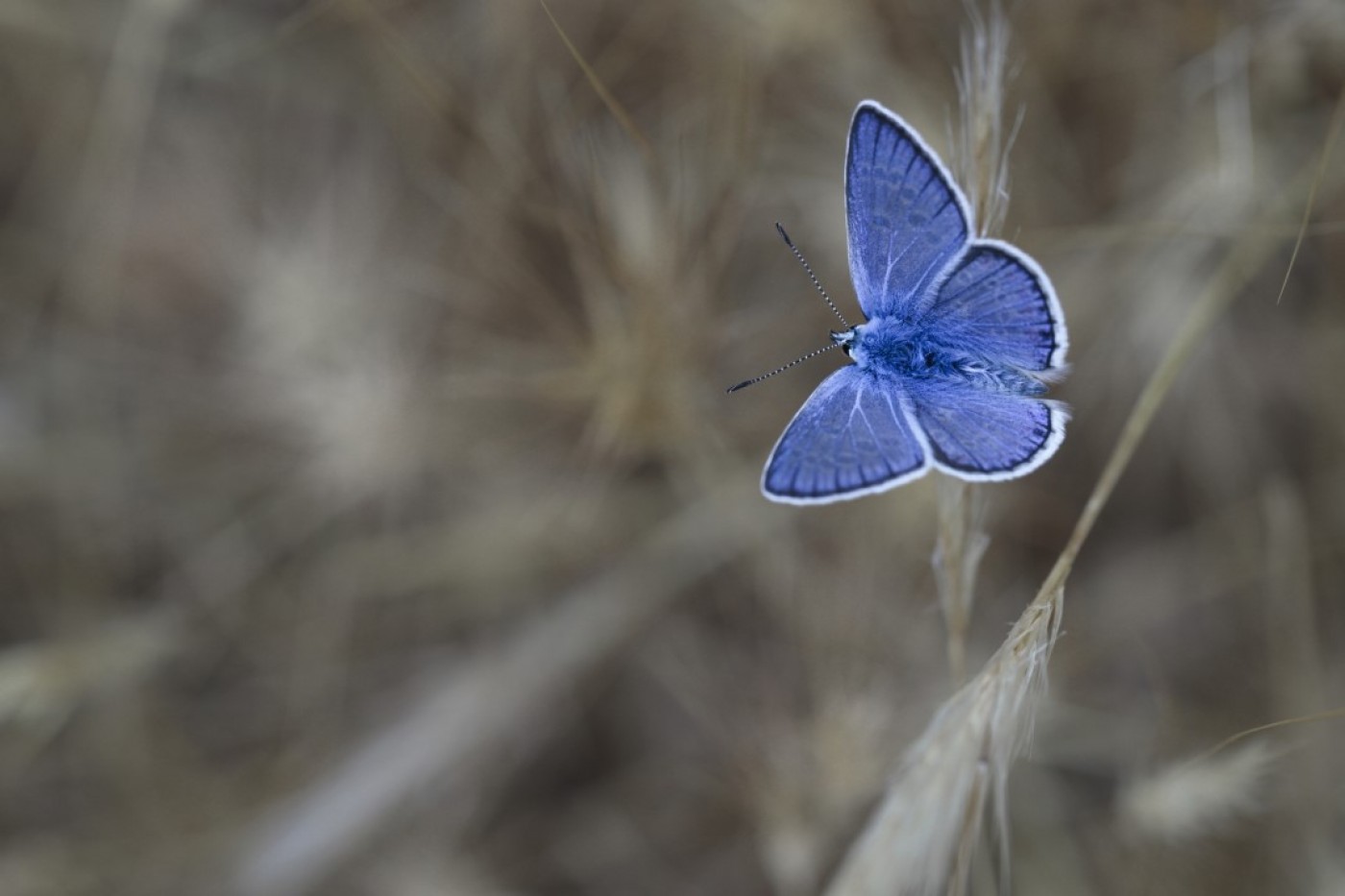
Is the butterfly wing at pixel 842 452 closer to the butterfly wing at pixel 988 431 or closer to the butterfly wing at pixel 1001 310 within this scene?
the butterfly wing at pixel 988 431

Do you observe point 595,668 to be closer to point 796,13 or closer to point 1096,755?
point 1096,755

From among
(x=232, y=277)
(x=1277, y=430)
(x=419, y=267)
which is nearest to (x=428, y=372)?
→ (x=419, y=267)

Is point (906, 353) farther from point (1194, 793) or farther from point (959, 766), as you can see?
point (1194, 793)

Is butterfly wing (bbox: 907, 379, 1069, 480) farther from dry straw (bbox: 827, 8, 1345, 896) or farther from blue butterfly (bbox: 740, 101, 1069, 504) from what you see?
dry straw (bbox: 827, 8, 1345, 896)

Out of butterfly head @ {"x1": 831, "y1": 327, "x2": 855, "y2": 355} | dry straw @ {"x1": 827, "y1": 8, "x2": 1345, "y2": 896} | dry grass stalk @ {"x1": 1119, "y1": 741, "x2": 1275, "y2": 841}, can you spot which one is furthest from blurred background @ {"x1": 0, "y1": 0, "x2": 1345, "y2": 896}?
dry straw @ {"x1": 827, "y1": 8, "x2": 1345, "y2": 896}

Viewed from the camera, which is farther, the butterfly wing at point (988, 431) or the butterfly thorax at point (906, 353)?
the butterfly thorax at point (906, 353)

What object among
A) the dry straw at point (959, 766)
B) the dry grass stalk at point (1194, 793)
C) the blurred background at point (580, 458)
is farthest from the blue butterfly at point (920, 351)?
Answer: the dry grass stalk at point (1194, 793)
